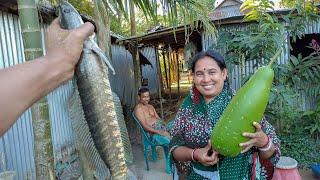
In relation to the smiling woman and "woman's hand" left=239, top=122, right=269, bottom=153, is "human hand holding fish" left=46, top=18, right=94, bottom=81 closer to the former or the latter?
"woman's hand" left=239, top=122, right=269, bottom=153

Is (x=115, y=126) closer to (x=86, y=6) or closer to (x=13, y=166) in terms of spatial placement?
(x=13, y=166)

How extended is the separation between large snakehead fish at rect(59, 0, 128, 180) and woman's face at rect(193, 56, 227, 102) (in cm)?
105

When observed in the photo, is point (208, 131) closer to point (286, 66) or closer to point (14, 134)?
point (14, 134)

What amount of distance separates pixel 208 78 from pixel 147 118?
4.21m

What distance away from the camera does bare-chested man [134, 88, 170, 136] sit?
6250 mm

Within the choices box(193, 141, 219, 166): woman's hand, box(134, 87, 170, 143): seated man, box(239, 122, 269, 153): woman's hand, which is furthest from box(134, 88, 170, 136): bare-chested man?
box(239, 122, 269, 153): woman's hand

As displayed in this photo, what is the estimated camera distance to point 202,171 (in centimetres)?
226

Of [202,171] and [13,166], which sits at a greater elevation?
[202,171]

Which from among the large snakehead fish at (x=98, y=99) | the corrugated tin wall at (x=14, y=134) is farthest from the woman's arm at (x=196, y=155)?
the corrugated tin wall at (x=14, y=134)

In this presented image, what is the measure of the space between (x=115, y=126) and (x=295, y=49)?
363 inches

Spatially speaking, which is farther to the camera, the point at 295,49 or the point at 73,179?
the point at 295,49

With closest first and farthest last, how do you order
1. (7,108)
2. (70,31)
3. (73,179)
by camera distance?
(7,108)
(70,31)
(73,179)

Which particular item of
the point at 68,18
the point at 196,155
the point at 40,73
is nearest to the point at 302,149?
the point at 196,155

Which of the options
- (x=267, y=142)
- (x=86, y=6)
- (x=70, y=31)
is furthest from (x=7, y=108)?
(x=86, y=6)
